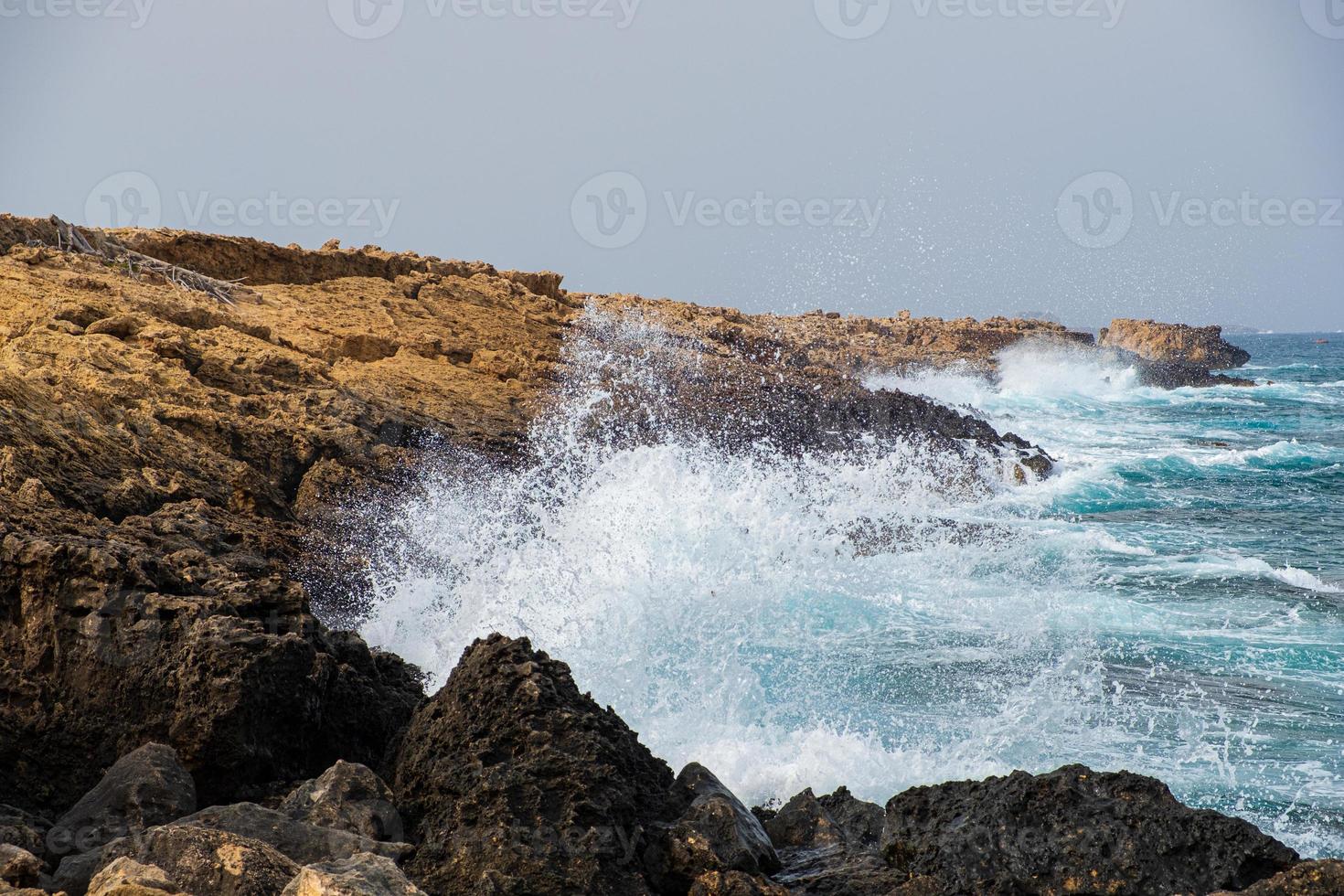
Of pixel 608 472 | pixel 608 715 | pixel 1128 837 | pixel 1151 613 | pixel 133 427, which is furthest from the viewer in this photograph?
pixel 608 472

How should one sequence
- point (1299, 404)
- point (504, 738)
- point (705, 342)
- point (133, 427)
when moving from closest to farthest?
point (504, 738) → point (133, 427) → point (705, 342) → point (1299, 404)

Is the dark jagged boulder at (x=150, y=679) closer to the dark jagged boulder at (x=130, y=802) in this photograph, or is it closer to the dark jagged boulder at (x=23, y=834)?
the dark jagged boulder at (x=130, y=802)

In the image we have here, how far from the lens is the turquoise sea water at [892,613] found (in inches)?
214

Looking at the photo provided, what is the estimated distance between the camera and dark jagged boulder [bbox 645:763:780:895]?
3252 millimetres

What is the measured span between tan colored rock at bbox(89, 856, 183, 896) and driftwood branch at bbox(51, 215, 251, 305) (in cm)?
1044

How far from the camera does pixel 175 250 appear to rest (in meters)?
13.6

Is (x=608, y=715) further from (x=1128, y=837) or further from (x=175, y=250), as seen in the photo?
(x=175, y=250)

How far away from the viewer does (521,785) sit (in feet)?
10.7

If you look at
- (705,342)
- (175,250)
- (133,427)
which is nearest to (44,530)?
(133,427)

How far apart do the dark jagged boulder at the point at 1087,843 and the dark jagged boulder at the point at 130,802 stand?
7.74 ft

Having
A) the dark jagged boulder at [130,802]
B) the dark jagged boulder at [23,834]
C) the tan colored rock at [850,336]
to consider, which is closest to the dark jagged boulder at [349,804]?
the dark jagged boulder at [130,802]

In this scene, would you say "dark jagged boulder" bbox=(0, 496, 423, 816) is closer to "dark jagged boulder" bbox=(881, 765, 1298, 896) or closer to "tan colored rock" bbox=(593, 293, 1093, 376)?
"dark jagged boulder" bbox=(881, 765, 1298, 896)

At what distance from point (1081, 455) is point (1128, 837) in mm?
16961

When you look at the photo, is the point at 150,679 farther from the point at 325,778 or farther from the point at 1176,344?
the point at 1176,344
